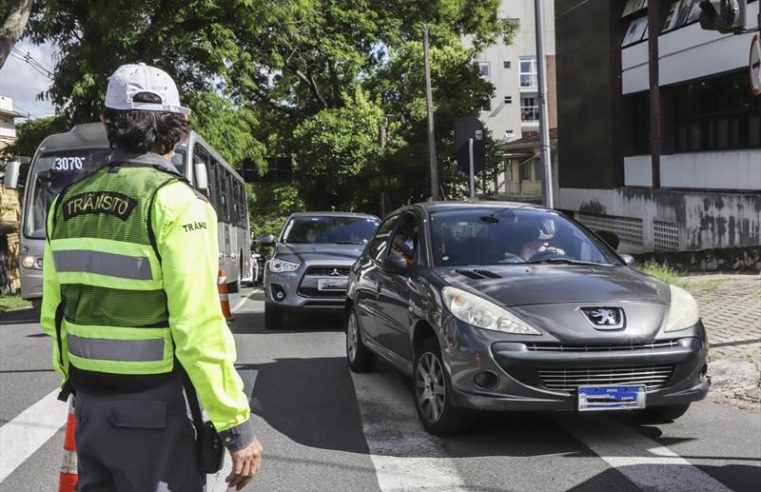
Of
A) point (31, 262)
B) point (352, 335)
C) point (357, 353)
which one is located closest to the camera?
point (357, 353)

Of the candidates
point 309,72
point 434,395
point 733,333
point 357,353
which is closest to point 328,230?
point 357,353

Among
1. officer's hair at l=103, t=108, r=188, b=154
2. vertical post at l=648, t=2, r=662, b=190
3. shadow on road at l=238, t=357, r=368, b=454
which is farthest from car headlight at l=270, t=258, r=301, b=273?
vertical post at l=648, t=2, r=662, b=190

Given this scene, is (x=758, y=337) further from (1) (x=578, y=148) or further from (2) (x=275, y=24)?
(1) (x=578, y=148)

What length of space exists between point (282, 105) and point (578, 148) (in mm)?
13830

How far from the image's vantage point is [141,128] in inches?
103

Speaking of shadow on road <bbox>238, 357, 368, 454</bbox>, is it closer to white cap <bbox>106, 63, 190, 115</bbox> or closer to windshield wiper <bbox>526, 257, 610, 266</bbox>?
windshield wiper <bbox>526, 257, 610, 266</bbox>

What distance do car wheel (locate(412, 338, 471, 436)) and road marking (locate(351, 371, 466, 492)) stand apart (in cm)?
11

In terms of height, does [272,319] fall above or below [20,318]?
above

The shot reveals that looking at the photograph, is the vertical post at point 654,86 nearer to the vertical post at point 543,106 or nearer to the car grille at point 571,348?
the vertical post at point 543,106

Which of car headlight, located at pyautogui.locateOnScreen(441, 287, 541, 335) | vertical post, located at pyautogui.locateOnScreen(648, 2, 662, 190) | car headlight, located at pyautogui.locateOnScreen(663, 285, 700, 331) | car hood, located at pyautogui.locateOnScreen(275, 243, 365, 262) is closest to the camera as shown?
car headlight, located at pyautogui.locateOnScreen(441, 287, 541, 335)

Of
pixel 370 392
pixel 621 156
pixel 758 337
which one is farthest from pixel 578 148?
pixel 370 392

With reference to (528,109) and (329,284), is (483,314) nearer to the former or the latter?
(329,284)

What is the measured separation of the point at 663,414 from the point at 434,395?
1.64 metres

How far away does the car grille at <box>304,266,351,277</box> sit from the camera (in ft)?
38.9
